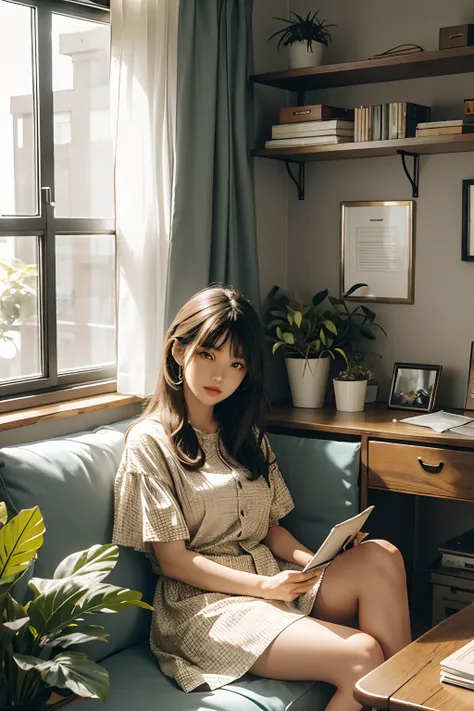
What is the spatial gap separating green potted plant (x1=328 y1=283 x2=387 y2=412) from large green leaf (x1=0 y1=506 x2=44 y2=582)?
154 centimetres

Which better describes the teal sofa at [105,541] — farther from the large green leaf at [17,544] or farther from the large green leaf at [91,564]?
the large green leaf at [17,544]

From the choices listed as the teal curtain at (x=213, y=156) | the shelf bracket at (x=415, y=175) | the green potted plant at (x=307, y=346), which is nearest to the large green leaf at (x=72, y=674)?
the teal curtain at (x=213, y=156)

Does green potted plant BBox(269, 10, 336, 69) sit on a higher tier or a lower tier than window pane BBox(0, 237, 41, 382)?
higher

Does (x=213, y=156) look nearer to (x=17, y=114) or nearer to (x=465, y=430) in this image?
(x=17, y=114)

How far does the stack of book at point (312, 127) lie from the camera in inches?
121

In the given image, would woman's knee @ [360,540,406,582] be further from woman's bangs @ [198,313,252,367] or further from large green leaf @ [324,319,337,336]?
large green leaf @ [324,319,337,336]

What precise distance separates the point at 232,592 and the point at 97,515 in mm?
382

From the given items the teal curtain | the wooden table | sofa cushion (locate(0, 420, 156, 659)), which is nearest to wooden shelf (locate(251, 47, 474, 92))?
the teal curtain

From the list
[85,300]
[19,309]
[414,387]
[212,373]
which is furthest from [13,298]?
[414,387]

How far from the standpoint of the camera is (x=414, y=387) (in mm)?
3184

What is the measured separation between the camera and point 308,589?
231cm

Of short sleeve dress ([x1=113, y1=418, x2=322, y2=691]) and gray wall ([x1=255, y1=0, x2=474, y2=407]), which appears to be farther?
gray wall ([x1=255, y1=0, x2=474, y2=407])

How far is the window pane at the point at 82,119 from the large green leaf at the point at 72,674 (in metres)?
1.41

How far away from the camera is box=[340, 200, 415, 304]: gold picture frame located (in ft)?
10.7
